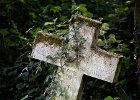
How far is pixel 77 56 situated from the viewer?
1.97 m

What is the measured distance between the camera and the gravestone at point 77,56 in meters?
1.89

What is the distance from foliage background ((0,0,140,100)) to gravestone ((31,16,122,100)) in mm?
787

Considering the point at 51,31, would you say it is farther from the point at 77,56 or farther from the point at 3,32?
the point at 77,56

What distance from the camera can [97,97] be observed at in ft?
10.6

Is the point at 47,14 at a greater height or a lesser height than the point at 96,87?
greater

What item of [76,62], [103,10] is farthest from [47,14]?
[76,62]

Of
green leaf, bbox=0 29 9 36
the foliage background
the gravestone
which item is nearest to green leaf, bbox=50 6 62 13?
the foliage background

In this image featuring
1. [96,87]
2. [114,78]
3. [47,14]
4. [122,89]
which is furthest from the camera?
[47,14]

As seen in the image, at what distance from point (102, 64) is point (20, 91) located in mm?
1528

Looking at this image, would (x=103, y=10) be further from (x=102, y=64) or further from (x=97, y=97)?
(x=102, y=64)

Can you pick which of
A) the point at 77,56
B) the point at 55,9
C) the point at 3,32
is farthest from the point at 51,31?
the point at 77,56

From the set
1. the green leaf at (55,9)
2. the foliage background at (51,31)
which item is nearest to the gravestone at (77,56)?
the foliage background at (51,31)

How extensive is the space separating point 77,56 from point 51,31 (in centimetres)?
137

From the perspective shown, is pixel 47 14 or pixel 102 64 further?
pixel 47 14
